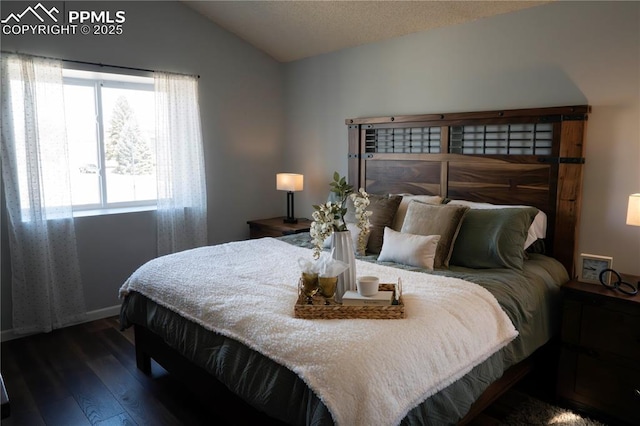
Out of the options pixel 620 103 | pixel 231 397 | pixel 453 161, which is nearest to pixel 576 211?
pixel 620 103

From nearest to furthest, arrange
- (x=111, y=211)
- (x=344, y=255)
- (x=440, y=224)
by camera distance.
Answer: (x=344, y=255) < (x=440, y=224) < (x=111, y=211)

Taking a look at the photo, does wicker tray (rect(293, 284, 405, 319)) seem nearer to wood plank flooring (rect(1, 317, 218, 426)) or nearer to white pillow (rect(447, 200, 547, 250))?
wood plank flooring (rect(1, 317, 218, 426))

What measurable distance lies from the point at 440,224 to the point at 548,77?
4.05ft

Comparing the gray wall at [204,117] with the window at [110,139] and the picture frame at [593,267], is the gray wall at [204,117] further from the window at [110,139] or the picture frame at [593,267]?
the picture frame at [593,267]

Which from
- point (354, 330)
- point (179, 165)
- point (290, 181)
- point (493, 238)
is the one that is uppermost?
point (179, 165)

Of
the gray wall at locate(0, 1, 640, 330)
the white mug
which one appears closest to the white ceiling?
the gray wall at locate(0, 1, 640, 330)

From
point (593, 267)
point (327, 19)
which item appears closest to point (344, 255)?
point (593, 267)

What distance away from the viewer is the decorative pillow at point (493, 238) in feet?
8.76

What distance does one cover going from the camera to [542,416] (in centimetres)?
244

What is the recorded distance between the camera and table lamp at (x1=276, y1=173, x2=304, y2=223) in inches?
178

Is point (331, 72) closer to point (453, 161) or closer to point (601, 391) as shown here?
point (453, 161)

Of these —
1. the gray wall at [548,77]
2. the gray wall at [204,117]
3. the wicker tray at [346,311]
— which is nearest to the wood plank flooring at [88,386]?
the gray wall at [204,117]

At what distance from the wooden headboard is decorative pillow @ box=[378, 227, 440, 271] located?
82cm

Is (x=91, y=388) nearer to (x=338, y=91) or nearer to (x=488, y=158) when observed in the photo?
(x=488, y=158)
